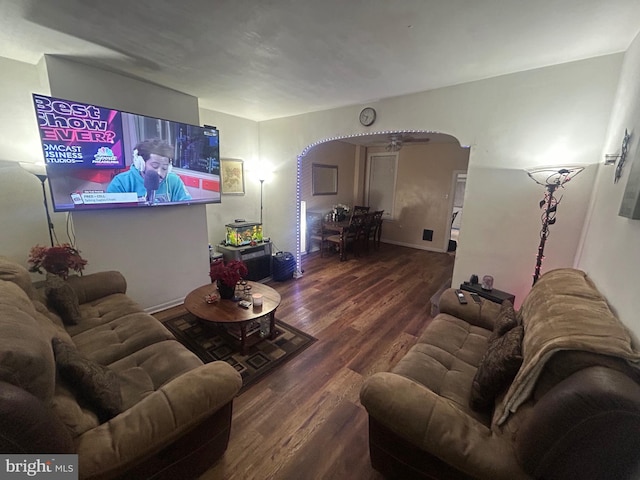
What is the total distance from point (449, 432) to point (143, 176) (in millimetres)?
3182

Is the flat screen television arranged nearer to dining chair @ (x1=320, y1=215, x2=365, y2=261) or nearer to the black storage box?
the black storage box

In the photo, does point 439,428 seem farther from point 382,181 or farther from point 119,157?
point 382,181

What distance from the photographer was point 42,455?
2.68ft

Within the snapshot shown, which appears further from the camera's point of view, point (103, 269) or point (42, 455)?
point (103, 269)

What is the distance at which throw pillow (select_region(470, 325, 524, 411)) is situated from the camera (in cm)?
118

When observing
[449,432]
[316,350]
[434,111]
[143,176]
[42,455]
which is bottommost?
[316,350]

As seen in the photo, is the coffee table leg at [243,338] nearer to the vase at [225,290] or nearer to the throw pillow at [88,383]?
the vase at [225,290]

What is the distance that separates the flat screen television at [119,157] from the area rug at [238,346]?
1.39 m

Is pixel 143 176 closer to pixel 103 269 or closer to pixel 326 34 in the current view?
pixel 103 269

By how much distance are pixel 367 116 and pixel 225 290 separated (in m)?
2.55

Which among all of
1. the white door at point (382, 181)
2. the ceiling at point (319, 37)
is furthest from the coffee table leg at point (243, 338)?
the white door at point (382, 181)

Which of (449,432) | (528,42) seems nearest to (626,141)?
(528,42)

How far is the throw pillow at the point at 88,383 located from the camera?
1123mm

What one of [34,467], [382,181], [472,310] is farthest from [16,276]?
[382,181]
